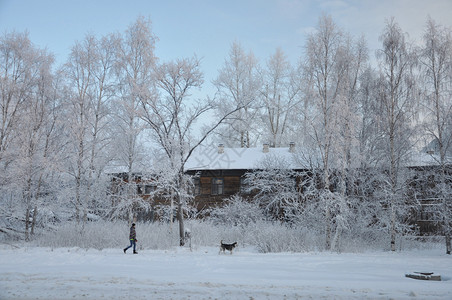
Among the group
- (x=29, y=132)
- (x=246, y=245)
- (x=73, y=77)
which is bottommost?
(x=246, y=245)

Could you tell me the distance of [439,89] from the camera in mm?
19469

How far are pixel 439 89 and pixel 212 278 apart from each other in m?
17.5

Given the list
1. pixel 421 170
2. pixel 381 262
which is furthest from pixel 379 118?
pixel 381 262

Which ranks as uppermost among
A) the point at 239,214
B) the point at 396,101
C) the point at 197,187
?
the point at 396,101

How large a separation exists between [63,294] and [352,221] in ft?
57.7

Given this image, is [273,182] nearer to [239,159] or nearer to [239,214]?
[239,214]

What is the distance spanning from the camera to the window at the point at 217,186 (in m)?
28.8

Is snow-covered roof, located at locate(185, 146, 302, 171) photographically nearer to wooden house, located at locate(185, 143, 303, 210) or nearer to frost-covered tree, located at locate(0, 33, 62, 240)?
wooden house, located at locate(185, 143, 303, 210)

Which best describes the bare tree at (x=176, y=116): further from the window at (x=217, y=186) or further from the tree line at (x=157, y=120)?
the window at (x=217, y=186)

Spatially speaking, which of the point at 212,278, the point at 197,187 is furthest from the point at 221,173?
the point at 212,278

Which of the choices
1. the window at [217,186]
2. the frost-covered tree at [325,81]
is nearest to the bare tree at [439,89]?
the frost-covered tree at [325,81]

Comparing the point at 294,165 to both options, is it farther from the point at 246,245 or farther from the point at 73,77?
the point at 73,77

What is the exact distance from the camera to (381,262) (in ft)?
45.0

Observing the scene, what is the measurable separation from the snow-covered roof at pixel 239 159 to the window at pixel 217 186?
1.58 metres
